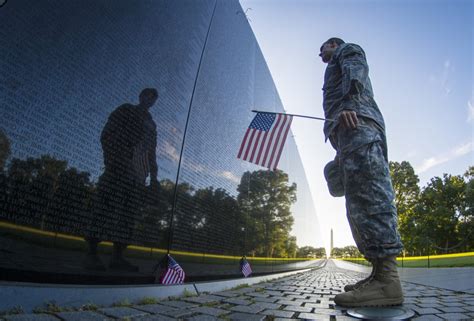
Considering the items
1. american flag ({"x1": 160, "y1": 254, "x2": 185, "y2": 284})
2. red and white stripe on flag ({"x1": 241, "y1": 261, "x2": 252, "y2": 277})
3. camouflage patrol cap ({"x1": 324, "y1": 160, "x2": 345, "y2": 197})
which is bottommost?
red and white stripe on flag ({"x1": 241, "y1": 261, "x2": 252, "y2": 277})

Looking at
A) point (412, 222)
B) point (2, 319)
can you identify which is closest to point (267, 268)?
point (2, 319)

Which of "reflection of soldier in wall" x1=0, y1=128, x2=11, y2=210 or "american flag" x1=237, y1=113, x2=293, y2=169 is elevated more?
"american flag" x1=237, y1=113, x2=293, y2=169

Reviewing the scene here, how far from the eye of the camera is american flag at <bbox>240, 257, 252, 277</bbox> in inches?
188

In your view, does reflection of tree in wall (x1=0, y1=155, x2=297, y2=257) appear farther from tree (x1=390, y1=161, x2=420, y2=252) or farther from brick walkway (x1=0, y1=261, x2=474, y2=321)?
tree (x1=390, y1=161, x2=420, y2=252)

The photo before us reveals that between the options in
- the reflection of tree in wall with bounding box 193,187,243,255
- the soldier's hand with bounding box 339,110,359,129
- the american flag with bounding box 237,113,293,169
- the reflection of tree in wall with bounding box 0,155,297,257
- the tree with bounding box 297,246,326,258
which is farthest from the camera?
the tree with bounding box 297,246,326,258

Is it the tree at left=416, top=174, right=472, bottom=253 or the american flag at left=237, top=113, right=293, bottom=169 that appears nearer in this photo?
the american flag at left=237, top=113, right=293, bottom=169

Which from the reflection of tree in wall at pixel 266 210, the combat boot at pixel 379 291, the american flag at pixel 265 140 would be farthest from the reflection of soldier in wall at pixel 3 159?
the reflection of tree in wall at pixel 266 210

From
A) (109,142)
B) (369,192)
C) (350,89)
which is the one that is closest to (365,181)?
(369,192)

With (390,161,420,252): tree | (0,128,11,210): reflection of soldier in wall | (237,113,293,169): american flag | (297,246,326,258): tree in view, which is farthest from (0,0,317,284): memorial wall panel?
(390,161,420,252): tree

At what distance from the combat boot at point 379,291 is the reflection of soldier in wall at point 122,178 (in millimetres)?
1736

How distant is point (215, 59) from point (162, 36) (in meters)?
1.49

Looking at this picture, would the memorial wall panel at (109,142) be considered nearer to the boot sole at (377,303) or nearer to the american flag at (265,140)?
the american flag at (265,140)

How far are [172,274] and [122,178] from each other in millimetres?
1107

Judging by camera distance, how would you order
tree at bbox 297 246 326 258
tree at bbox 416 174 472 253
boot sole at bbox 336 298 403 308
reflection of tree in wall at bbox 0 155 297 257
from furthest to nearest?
tree at bbox 416 174 472 253, tree at bbox 297 246 326 258, boot sole at bbox 336 298 403 308, reflection of tree in wall at bbox 0 155 297 257
